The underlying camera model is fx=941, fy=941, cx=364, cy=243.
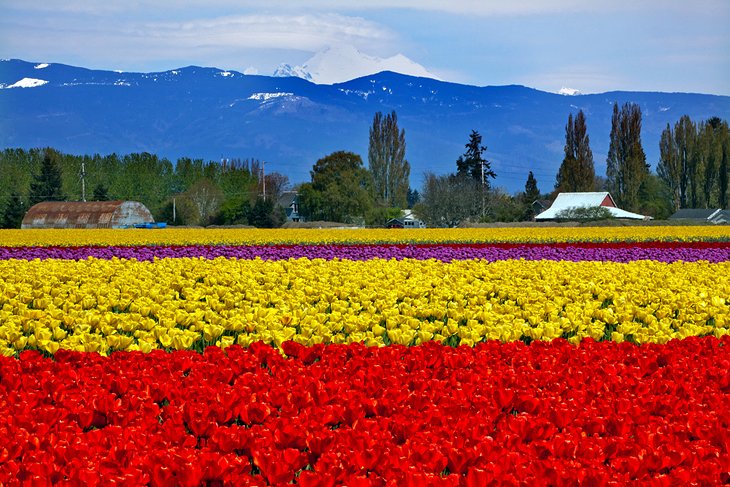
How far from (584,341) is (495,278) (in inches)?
225

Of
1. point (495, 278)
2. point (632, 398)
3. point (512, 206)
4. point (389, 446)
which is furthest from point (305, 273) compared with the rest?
point (512, 206)

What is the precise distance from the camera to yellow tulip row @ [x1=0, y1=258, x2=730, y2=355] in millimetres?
7711

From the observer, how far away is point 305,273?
42.6ft

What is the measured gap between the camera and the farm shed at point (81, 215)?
71.1m

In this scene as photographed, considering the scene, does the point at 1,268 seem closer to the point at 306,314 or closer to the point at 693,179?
the point at 306,314

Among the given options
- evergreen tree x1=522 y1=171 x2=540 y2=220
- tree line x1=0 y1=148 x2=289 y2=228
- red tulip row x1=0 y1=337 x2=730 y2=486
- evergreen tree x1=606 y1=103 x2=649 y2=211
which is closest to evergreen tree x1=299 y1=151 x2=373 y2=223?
tree line x1=0 y1=148 x2=289 y2=228

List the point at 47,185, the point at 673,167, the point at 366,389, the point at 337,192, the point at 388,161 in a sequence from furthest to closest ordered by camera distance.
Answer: the point at 388,161
the point at 673,167
the point at 47,185
the point at 337,192
the point at 366,389

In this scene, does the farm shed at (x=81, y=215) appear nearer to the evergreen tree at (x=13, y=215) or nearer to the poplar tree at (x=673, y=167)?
the evergreen tree at (x=13, y=215)

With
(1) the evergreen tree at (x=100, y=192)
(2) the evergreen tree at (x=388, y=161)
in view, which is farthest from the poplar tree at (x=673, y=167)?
(1) the evergreen tree at (x=100, y=192)

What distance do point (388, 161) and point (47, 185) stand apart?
3706cm

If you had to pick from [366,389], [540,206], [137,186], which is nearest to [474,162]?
[540,206]

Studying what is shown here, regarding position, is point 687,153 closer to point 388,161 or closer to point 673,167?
point 673,167

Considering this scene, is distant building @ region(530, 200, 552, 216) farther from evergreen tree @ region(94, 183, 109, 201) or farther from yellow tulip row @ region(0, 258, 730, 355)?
yellow tulip row @ region(0, 258, 730, 355)

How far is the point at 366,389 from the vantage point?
17.6 feet
